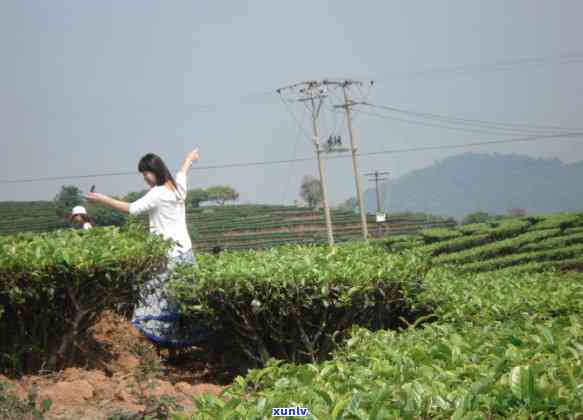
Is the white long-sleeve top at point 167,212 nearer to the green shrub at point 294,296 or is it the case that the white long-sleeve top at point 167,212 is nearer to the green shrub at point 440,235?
the green shrub at point 294,296

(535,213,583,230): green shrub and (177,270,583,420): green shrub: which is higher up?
(535,213,583,230): green shrub

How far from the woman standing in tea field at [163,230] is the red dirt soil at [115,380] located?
164 mm

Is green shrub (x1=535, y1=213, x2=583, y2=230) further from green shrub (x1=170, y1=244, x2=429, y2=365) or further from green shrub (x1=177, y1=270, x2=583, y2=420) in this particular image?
green shrub (x1=177, y1=270, x2=583, y2=420)

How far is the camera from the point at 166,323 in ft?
18.8

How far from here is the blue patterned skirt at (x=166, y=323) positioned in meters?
5.66

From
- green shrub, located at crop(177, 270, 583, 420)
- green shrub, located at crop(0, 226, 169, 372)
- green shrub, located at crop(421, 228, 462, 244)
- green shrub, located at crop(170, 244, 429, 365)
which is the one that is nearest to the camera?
green shrub, located at crop(177, 270, 583, 420)

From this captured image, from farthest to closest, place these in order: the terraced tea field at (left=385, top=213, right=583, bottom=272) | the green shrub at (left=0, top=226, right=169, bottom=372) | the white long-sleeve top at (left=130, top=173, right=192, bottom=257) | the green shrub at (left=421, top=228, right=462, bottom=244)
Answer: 1. the green shrub at (left=421, top=228, right=462, bottom=244)
2. the terraced tea field at (left=385, top=213, right=583, bottom=272)
3. the white long-sleeve top at (left=130, top=173, right=192, bottom=257)
4. the green shrub at (left=0, top=226, right=169, bottom=372)

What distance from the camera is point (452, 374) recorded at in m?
2.31

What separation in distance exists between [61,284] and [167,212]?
45.9 inches

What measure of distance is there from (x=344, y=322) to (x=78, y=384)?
173 centimetres

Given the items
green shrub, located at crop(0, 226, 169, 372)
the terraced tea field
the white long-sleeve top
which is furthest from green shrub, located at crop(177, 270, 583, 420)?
the terraced tea field

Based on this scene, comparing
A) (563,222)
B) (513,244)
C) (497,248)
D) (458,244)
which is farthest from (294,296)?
(563,222)

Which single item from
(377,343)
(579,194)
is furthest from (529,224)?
(579,194)

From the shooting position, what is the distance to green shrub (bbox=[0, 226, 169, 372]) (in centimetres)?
464
